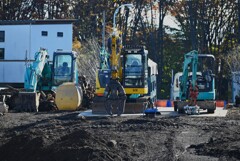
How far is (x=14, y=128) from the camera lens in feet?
81.7

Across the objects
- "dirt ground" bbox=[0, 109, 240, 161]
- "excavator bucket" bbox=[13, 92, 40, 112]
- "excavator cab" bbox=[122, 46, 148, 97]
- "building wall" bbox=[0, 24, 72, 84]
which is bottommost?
"dirt ground" bbox=[0, 109, 240, 161]

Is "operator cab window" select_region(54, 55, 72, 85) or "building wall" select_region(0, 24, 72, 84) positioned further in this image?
"building wall" select_region(0, 24, 72, 84)

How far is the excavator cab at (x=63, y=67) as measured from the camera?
39.8m

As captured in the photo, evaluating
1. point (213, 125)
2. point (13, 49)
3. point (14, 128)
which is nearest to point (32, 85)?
point (14, 128)

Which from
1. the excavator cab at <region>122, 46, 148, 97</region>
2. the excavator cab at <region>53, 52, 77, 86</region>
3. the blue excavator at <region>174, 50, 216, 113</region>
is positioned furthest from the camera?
the excavator cab at <region>53, 52, 77, 86</region>

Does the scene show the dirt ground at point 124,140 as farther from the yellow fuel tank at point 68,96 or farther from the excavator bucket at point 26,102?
the yellow fuel tank at point 68,96

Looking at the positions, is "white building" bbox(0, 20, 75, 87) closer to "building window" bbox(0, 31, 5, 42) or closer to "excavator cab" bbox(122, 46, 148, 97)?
"building window" bbox(0, 31, 5, 42)

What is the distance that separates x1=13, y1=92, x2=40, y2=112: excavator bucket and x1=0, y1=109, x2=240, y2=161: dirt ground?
7108mm

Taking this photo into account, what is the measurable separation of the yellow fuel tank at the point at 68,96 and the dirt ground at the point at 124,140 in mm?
7922

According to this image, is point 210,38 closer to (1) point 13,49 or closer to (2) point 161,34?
(2) point 161,34

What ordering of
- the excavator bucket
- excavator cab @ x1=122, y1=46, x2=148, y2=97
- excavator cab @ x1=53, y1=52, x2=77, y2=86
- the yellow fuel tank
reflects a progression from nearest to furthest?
excavator cab @ x1=122, y1=46, x2=148, y2=97 → the excavator bucket → the yellow fuel tank → excavator cab @ x1=53, y1=52, x2=77, y2=86

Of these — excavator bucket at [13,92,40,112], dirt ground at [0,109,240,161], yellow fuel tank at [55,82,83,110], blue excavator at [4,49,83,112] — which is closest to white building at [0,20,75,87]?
blue excavator at [4,49,83,112]

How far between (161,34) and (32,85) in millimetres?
31541

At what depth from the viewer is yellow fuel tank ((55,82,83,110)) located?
3553 centimetres
